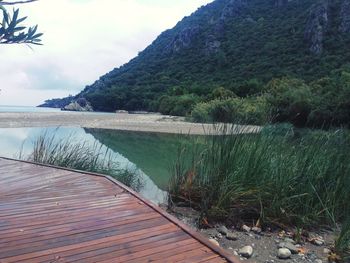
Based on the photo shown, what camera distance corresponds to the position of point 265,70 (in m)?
50.1

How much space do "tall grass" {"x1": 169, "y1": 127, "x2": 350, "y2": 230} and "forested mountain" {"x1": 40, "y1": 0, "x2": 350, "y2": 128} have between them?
68.8ft

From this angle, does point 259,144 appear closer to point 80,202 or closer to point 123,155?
point 80,202

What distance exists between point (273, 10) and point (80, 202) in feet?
223

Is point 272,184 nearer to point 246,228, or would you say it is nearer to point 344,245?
point 246,228

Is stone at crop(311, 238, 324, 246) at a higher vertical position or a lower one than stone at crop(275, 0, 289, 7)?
lower

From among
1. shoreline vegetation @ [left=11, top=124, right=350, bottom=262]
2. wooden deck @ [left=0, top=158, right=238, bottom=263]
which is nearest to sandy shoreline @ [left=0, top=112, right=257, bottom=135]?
shoreline vegetation @ [left=11, top=124, right=350, bottom=262]

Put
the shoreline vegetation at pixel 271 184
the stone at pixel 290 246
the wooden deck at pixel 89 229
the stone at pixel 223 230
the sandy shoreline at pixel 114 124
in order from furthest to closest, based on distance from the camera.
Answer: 1. the sandy shoreline at pixel 114 124
2. the shoreline vegetation at pixel 271 184
3. the stone at pixel 223 230
4. the stone at pixel 290 246
5. the wooden deck at pixel 89 229

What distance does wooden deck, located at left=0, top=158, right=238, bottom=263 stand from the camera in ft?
8.06

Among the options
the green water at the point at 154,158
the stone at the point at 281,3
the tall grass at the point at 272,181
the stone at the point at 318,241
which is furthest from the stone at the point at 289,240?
the stone at the point at 281,3

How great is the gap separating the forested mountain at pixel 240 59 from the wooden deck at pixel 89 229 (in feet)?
74.5

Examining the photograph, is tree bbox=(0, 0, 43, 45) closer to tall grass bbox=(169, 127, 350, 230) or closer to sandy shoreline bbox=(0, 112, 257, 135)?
tall grass bbox=(169, 127, 350, 230)

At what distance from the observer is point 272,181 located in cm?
456

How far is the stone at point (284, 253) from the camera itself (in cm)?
372

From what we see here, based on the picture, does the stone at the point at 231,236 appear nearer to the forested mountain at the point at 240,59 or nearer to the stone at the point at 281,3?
the forested mountain at the point at 240,59
